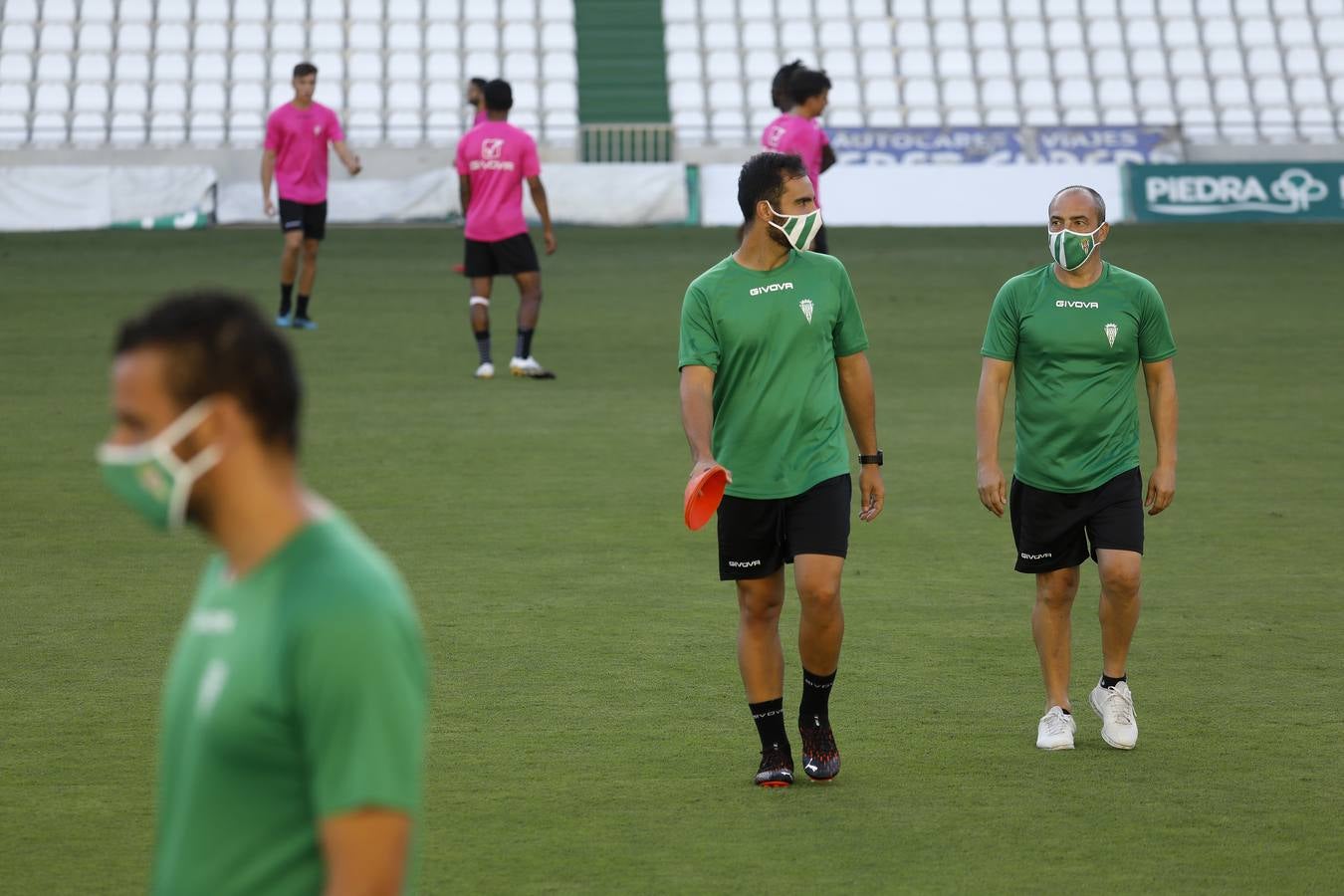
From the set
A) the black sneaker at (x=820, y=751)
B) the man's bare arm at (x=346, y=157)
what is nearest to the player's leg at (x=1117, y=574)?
the black sneaker at (x=820, y=751)

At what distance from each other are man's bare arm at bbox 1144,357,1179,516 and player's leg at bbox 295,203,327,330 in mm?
11267

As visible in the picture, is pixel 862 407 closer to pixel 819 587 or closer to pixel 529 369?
pixel 819 587

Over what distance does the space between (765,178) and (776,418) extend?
720mm

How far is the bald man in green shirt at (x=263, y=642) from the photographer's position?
2.22 meters

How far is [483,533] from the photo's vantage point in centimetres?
950

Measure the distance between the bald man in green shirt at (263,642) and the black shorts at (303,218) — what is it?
586 inches

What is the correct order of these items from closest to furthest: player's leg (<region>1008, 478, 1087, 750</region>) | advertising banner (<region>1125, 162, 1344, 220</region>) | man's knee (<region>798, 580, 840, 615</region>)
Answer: man's knee (<region>798, 580, 840, 615</region>) → player's leg (<region>1008, 478, 1087, 750</region>) → advertising banner (<region>1125, 162, 1344, 220</region>)

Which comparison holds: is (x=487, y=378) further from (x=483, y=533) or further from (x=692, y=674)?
(x=692, y=674)

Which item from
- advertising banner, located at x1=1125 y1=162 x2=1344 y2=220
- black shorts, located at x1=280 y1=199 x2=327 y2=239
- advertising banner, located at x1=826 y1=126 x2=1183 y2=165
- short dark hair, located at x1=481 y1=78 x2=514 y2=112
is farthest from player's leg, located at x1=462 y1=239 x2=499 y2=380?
advertising banner, located at x1=826 y1=126 x2=1183 y2=165

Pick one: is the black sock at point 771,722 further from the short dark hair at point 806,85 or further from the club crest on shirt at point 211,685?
the short dark hair at point 806,85

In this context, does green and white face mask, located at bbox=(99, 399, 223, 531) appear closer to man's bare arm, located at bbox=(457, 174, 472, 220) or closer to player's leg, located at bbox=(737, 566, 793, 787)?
player's leg, located at bbox=(737, 566, 793, 787)

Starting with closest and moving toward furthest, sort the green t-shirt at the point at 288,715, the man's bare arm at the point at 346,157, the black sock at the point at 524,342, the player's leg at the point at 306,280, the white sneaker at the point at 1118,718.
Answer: the green t-shirt at the point at 288,715, the white sneaker at the point at 1118,718, the black sock at the point at 524,342, the player's leg at the point at 306,280, the man's bare arm at the point at 346,157

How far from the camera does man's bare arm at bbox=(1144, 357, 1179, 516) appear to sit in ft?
20.7

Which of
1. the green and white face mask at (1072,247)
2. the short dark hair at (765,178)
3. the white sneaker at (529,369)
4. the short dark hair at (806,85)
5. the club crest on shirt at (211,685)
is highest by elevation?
the short dark hair at (806,85)
